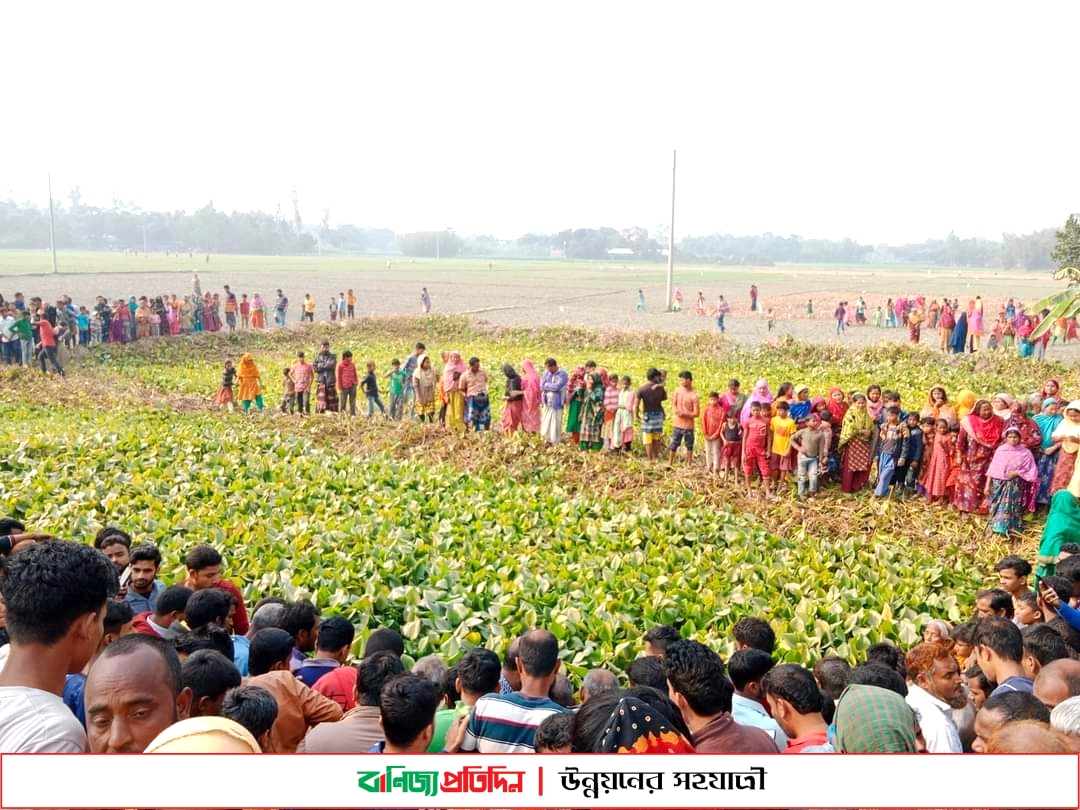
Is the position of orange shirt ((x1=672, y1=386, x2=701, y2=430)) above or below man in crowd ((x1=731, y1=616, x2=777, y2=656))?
above

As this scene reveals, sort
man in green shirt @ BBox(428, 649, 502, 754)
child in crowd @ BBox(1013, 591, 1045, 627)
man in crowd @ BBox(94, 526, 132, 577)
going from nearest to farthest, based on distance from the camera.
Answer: man in green shirt @ BBox(428, 649, 502, 754) < child in crowd @ BBox(1013, 591, 1045, 627) < man in crowd @ BBox(94, 526, 132, 577)

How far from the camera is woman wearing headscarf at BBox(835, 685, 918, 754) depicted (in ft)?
13.6

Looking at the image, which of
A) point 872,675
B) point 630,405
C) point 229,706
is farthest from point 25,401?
point 872,675

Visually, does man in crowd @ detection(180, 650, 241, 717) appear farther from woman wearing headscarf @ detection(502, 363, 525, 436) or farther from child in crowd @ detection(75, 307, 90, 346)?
child in crowd @ detection(75, 307, 90, 346)

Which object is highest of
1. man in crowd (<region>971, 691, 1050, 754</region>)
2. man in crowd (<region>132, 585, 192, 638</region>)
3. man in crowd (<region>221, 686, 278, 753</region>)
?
man in crowd (<region>221, 686, 278, 753</region>)

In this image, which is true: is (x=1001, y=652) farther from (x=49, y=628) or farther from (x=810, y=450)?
(x=810, y=450)

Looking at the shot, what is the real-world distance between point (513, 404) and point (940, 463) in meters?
6.86

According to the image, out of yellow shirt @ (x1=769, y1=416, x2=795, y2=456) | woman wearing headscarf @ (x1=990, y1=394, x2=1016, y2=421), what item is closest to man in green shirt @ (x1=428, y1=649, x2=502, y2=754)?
yellow shirt @ (x1=769, y1=416, x2=795, y2=456)

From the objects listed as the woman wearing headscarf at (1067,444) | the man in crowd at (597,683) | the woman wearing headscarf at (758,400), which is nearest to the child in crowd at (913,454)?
the woman wearing headscarf at (1067,444)

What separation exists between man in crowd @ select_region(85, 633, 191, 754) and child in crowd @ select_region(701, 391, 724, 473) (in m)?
11.1

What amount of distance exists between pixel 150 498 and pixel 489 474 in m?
4.67

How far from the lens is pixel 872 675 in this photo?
5031 millimetres

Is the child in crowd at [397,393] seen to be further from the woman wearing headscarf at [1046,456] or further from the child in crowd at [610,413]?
the woman wearing headscarf at [1046,456]

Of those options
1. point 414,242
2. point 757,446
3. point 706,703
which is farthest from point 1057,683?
point 414,242
